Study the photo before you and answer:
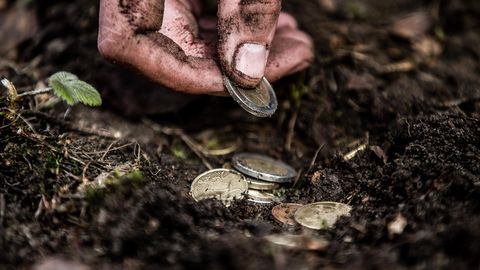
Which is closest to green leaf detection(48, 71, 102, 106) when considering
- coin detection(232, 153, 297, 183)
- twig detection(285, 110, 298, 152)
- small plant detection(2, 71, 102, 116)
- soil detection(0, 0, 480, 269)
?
small plant detection(2, 71, 102, 116)

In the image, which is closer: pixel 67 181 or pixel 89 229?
pixel 89 229

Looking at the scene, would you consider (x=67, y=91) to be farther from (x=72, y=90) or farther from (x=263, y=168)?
(x=263, y=168)

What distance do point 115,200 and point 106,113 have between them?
48.3 inches

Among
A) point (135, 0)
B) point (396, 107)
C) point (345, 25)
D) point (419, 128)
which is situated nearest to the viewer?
point (135, 0)

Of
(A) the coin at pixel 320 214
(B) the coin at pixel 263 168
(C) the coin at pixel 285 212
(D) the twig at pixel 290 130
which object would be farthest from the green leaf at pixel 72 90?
(D) the twig at pixel 290 130

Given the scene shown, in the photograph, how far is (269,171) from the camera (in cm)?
244

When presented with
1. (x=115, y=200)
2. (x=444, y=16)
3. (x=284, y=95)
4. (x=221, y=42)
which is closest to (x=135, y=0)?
(x=221, y=42)

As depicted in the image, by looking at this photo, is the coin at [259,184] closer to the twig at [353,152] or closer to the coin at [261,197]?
the coin at [261,197]

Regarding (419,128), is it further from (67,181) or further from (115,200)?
(67,181)

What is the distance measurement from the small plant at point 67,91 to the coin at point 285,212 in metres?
1.02

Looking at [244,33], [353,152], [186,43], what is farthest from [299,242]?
[186,43]

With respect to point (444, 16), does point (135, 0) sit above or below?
above

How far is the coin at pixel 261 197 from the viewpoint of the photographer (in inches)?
87.0

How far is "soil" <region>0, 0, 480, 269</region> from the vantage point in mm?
1646
